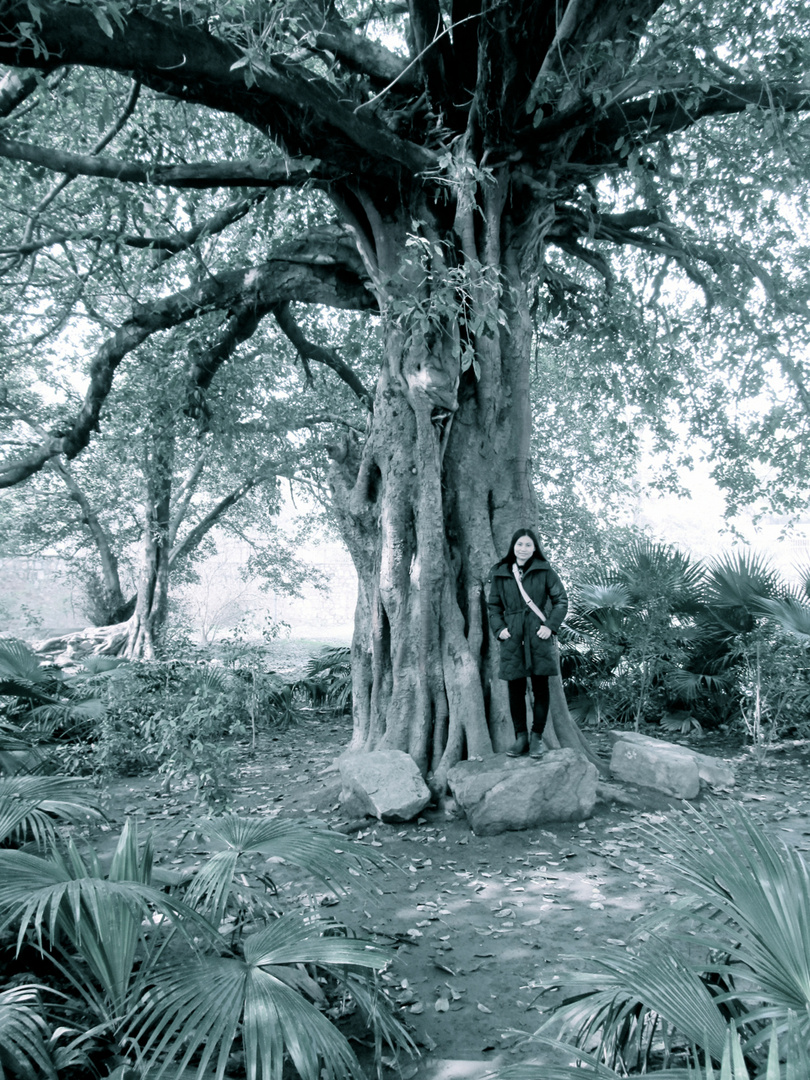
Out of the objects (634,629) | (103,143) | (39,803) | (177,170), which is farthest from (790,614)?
(103,143)

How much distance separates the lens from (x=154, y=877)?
308cm

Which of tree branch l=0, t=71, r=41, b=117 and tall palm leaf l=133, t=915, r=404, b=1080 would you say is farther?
tree branch l=0, t=71, r=41, b=117

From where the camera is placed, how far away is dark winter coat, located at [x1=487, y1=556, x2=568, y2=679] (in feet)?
18.2

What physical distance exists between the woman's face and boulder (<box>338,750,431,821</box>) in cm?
184

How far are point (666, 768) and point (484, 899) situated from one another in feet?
7.49

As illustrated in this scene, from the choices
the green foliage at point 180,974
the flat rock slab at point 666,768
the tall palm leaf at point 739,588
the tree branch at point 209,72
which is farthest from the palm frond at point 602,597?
the green foliage at point 180,974

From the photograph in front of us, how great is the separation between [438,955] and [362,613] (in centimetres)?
357

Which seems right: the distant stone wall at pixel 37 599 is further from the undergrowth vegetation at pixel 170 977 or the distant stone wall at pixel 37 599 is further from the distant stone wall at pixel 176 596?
the undergrowth vegetation at pixel 170 977

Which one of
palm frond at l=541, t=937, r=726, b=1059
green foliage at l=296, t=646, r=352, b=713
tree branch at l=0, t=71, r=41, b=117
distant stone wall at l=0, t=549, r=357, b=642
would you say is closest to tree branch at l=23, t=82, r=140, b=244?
tree branch at l=0, t=71, r=41, b=117

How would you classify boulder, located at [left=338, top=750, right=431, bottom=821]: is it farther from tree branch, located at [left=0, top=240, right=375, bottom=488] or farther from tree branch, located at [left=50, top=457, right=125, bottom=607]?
tree branch, located at [left=50, top=457, right=125, bottom=607]

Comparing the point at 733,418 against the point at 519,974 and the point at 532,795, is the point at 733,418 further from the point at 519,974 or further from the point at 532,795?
the point at 519,974

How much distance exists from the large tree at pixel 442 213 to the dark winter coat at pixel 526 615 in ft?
1.49

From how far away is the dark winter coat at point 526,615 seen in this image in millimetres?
5562

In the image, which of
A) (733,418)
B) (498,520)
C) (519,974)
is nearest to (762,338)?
(733,418)
